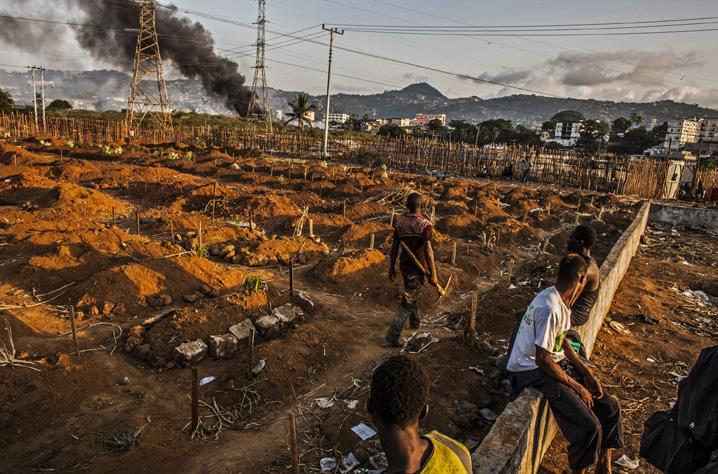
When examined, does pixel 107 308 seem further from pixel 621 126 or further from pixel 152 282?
pixel 621 126

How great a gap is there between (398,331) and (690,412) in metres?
3.51

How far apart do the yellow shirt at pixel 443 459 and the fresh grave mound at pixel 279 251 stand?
698 cm

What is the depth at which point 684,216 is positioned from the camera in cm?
1647

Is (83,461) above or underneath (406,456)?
underneath

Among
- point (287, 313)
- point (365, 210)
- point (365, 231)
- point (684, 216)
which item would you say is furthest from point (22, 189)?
point (684, 216)

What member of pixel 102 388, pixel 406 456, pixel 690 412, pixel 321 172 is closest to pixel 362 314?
pixel 102 388

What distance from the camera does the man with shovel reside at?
18.0 feet

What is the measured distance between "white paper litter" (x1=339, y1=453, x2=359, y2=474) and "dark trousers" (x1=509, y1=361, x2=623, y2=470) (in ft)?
4.76

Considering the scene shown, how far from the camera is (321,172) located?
20.4 m

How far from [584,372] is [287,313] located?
403 centimetres

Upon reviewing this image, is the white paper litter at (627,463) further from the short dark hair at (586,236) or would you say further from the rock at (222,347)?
the rock at (222,347)

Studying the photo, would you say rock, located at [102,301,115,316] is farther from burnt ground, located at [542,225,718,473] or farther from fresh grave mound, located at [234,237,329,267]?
burnt ground, located at [542,225,718,473]

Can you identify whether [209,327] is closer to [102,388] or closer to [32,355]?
[102,388]

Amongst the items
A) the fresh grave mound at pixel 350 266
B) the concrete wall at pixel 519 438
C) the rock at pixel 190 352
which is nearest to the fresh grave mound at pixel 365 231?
the fresh grave mound at pixel 350 266
